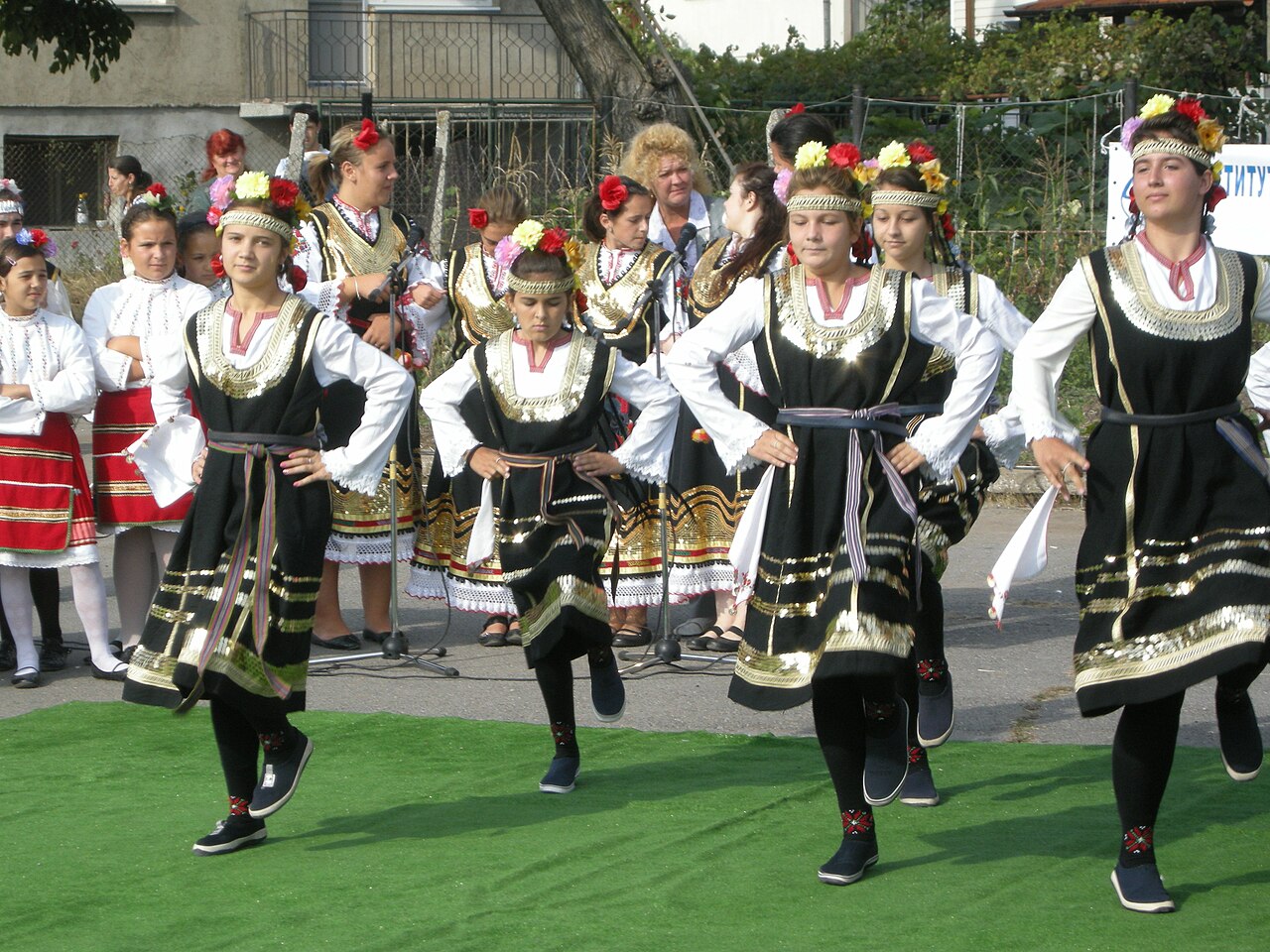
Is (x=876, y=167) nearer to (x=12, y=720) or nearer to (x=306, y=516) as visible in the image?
(x=306, y=516)

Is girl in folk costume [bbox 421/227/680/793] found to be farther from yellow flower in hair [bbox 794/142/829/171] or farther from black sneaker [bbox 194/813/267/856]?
yellow flower in hair [bbox 794/142/829/171]

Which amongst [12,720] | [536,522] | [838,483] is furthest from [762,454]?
[12,720]

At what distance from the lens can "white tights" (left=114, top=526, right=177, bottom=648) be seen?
23.4ft

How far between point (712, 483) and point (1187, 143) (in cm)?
340

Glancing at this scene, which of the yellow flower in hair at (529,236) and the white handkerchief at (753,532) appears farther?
the yellow flower in hair at (529,236)

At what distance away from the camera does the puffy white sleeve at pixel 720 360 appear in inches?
181

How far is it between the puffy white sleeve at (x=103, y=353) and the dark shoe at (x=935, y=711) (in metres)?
3.35

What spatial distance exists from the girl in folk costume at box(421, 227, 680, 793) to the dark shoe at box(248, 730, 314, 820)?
78 cm

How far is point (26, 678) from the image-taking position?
682 cm

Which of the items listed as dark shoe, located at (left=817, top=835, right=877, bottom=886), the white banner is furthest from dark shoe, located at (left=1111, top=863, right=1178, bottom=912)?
the white banner

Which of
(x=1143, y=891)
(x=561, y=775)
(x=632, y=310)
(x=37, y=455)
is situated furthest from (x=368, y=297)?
(x=1143, y=891)

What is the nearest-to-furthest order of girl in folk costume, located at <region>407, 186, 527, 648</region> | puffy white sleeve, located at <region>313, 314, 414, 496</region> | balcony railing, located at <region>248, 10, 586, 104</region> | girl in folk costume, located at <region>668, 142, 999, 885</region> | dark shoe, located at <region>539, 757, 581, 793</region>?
1. girl in folk costume, located at <region>668, 142, 999, 885</region>
2. puffy white sleeve, located at <region>313, 314, 414, 496</region>
3. dark shoe, located at <region>539, 757, 581, 793</region>
4. girl in folk costume, located at <region>407, 186, 527, 648</region>
5. balcony railing, located at <region>248, 10, 586, 104</region>

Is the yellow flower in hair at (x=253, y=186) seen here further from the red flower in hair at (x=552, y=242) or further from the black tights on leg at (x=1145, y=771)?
the black tights on leg at (x=1145, y=771)

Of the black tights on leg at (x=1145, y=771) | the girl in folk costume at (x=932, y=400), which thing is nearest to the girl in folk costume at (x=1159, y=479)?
the black tights on leg at (x=1145, y=771)
